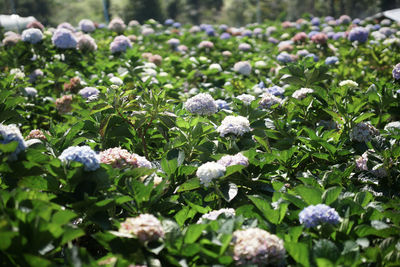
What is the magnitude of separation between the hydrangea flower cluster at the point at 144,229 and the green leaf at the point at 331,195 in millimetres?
537

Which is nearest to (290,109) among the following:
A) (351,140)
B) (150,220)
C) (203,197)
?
(351,140)

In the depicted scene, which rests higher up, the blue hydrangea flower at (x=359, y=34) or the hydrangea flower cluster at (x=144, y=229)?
the hydrangea flower cluster at (x=144, y=229)

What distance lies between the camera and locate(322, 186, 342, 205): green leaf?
1319 mm

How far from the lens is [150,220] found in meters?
1.19

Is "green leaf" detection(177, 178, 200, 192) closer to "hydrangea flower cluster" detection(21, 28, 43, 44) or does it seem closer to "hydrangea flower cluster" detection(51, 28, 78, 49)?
"hydrangea flower cluster" detection(51, 28, 78, 49)

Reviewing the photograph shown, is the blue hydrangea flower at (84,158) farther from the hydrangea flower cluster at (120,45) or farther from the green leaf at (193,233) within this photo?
the hydrangea flower cluster at (120,45)

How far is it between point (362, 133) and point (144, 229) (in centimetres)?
123

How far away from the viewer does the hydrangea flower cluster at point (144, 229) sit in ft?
3.82

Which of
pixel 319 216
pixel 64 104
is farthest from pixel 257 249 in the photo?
pixel 64 104

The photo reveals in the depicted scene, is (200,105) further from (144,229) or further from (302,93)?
(144,229)

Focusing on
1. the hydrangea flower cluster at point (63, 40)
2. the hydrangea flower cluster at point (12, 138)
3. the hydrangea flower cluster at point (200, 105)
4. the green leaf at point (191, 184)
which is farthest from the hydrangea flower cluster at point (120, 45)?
the hydrangea flower cluster at point (12, 138)

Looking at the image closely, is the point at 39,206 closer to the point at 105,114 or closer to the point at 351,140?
the point at 105,114

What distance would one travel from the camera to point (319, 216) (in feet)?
4.04

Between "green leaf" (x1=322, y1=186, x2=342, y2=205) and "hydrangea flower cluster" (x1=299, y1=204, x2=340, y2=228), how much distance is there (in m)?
0.07
